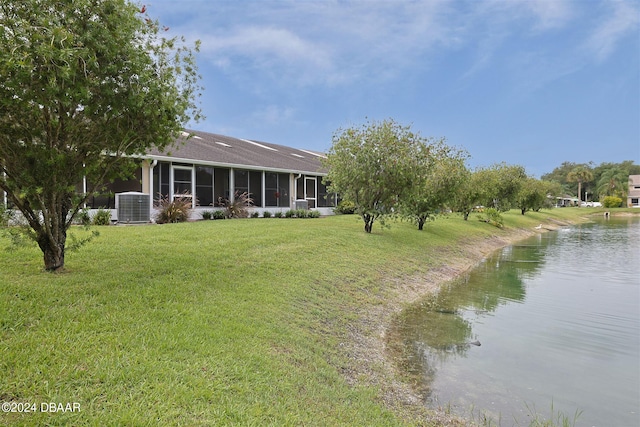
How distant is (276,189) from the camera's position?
21438 mm

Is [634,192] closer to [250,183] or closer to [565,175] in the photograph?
[565,175]

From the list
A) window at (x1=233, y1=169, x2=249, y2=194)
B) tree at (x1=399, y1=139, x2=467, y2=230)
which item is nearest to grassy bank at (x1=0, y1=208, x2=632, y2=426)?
tree at (x1=399, y1=139, x2=467, y2=230)

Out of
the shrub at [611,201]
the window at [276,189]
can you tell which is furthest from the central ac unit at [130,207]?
the shrub at [611,201]

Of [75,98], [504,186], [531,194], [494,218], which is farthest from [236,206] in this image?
[531,194]

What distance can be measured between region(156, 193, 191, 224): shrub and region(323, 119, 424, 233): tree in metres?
5.87

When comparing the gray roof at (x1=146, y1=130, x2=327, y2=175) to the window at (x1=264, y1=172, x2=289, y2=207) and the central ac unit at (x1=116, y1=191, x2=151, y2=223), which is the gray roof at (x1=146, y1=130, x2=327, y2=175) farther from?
the central ac unit at (x1=116, y1=191, x2=151, y2=223)

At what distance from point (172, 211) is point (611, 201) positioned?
3059 inches

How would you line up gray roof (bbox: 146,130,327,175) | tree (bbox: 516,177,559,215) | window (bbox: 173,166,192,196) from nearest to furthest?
window (bbox: 173,166,192,196), gray roof (bbox: 146,130,327,175), tree (bbox: 516,177,559,215)

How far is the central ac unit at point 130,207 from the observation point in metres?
13.7

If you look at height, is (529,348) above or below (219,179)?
below

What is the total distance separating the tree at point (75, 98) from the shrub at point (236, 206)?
1101 cm

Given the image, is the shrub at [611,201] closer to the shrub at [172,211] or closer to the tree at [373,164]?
the tree at [373,164]

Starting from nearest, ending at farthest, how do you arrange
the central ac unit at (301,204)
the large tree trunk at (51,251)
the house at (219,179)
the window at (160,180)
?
the large tree trunk at (51,251), the house at (219,179), the window at (160,180), the central ac unit at (301,204)

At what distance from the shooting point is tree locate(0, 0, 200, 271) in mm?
4812
